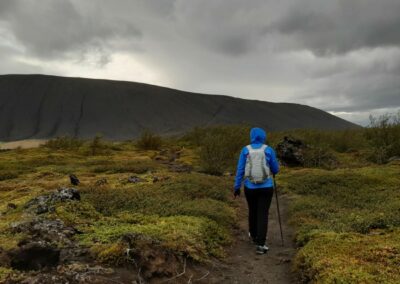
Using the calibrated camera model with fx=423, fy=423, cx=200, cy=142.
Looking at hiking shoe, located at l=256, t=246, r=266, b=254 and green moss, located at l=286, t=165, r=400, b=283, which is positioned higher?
green moss, located at l=286, t=165, r=400, b=283

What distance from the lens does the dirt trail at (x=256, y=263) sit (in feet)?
32.2

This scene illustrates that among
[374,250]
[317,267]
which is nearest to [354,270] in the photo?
[317,267]

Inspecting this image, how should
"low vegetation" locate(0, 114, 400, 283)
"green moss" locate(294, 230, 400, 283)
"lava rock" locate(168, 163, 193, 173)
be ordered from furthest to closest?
1. "lava rock" locate(168, 163, 193, 173)
2. "low vegetation" locate(0, 114, 400, 283)
3. "green moss" locate(294, 230, 400, 283)

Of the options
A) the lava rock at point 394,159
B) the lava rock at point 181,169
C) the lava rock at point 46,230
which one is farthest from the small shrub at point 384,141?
the lava rock at point 46,230

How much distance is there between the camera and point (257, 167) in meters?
11.8

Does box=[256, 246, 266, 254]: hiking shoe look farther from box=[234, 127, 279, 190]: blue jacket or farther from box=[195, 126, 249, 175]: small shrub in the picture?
box=[195, 126, 249, 175]: small shrub

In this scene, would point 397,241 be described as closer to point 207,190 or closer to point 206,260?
point 206,260

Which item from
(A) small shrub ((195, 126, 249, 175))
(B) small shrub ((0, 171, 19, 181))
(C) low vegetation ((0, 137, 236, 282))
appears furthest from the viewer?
(A) small shrub ((195, 126, 249, 175))

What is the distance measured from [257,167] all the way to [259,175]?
23 cm

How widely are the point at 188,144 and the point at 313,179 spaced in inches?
1903

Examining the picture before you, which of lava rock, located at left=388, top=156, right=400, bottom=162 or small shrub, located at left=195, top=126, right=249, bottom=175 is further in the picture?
lava rock, located at left=388, top=156, right=400, bottom=162

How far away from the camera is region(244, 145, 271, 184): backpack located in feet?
38.7

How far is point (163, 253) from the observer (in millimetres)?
9555

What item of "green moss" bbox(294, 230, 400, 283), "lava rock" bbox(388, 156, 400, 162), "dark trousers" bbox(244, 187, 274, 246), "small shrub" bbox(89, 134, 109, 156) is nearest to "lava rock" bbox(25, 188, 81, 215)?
"dark trousers" bbox(244, 187, 274, 246)
